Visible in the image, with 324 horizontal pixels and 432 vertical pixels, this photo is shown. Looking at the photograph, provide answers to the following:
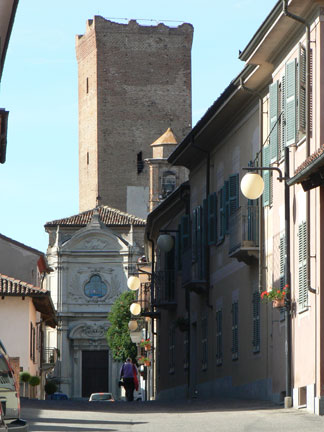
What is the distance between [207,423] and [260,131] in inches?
350

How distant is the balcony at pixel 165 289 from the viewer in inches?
1640

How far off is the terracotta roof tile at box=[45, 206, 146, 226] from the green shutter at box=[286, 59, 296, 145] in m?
63.8

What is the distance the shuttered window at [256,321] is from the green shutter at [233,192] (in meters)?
2.60

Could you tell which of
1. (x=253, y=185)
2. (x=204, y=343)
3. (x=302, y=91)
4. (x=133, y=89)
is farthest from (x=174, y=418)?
(x=133, y=89)

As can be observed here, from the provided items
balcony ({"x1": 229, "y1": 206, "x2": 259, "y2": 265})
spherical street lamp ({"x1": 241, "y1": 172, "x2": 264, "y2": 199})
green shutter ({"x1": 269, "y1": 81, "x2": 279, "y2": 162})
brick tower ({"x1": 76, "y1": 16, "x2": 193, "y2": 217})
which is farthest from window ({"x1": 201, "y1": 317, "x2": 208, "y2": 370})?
brick tower ({"x1": 76, "y1": 16, "x2": 193, "y2": 217})

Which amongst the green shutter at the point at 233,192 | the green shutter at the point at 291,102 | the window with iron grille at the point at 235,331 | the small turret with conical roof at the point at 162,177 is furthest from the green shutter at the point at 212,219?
the small turret with conical roof at the point at 162,177

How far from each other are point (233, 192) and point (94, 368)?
187 ft

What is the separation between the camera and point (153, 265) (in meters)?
48.6

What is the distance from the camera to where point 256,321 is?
89.2ft

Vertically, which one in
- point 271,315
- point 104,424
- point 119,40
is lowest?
point 104,424

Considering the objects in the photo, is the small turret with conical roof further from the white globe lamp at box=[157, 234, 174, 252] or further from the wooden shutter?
the wooden shutter

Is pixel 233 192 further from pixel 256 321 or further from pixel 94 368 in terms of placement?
pixel 94 368

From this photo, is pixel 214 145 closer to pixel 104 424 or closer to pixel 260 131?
pixel 260 131

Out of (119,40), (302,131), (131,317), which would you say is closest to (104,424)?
(302,131)
